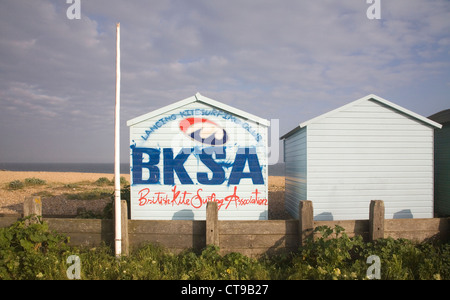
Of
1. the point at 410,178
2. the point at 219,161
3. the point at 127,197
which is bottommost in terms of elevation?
the point at 127,197

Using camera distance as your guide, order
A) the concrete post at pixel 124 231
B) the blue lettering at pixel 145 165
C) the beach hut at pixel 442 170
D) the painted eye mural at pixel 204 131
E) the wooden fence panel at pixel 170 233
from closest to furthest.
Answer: the concrete post at pixel 124 231, the wooden fence panel at pixel 170 233, the blue lettering at pixel 145 165, the painted eye mural at pixel 204 131, the beach hut at pixel 442 170

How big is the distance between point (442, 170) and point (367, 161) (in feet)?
14.3

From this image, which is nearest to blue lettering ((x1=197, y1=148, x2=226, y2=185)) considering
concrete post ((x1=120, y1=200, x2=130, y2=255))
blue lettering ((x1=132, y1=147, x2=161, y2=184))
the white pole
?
blue lettering ((x1=132, y1=147, x2=161, y2=184))

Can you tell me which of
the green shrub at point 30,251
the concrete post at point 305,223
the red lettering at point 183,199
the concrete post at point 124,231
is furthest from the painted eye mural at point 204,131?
the green shrub at point 30,251

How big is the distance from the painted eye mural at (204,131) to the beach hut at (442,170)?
913 centimetres

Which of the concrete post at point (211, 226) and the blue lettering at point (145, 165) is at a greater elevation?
the blue lettering at point (145, 165)

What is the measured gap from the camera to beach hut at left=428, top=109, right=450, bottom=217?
11453 millimetres

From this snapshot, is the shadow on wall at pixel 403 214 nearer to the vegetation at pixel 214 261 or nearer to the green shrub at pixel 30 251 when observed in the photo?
the vegetation at pixel 214 261

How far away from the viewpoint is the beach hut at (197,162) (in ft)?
28.6

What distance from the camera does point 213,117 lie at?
8883mm

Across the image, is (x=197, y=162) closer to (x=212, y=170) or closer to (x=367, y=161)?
(x=212, y=170)
